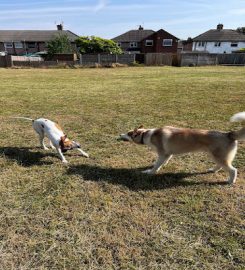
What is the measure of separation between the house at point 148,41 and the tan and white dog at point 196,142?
4738 cm

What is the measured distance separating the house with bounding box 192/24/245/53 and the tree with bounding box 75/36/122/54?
24.7m

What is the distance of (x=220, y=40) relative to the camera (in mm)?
54188

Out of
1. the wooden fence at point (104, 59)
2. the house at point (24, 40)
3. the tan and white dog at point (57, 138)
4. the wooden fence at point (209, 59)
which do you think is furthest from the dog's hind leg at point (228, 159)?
the house at point (24, 40)

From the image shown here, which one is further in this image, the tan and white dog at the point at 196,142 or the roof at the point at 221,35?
the roof at the point at 221,35

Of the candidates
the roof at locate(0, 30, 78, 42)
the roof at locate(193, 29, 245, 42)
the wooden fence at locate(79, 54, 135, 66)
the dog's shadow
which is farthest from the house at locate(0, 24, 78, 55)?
the dog's shadow

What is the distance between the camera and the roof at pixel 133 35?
5149 cm

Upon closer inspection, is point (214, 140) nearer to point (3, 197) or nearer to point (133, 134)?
point (133, 134)

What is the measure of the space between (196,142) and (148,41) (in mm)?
49486

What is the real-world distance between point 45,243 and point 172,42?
50.1m

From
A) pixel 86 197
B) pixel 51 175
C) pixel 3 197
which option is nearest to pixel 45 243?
pixel 86 197

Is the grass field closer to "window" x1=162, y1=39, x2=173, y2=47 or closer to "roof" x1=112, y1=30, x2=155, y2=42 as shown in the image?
"window" x1=162, y1=39, x2=173, y2=47

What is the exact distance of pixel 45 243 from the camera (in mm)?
2785

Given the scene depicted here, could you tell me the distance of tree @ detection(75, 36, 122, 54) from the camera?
39062mm

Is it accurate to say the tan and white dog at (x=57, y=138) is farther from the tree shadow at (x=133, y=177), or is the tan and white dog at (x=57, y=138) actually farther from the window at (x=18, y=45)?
the window at (x=18, y=45)
